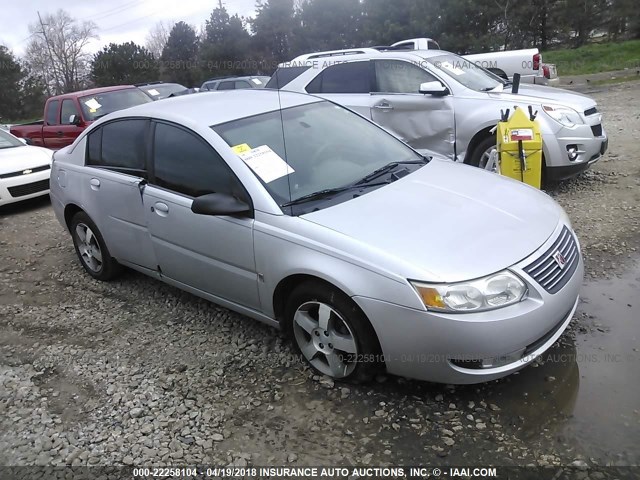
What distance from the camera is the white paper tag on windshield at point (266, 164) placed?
11.2 feet

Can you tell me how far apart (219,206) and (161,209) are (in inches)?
31.2

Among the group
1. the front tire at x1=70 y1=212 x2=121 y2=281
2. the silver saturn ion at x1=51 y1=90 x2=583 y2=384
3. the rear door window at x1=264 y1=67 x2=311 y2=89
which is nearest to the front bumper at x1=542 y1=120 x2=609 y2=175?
the silver saturn ion at x1=51 y1=90 x2=583 y2=384

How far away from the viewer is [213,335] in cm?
391

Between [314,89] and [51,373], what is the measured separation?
203 inches

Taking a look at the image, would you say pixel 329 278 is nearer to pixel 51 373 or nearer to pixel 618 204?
pixel 51 373

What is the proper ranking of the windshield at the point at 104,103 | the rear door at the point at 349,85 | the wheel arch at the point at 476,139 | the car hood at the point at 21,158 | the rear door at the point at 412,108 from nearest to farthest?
1. the wheel arch at the point at 476,139
2. the rear door at the point at 412,108
3. the rear door at the point at 349,85
4. the car hood at the point at 21,158
5. the windshield at the point at 104,103

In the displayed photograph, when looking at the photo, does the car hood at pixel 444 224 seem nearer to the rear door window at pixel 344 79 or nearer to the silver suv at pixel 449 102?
the silver suv at pixel 449 102

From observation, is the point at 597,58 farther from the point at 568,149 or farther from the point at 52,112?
the point at 52,112

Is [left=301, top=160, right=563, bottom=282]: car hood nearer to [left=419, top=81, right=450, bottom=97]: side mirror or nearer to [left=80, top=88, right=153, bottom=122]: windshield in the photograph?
[left=419, top=81, right=450, bottom=97]: side mirror

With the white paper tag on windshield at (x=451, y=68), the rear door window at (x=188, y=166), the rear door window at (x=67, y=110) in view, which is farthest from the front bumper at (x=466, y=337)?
the rear door window at (x=67, y=110)

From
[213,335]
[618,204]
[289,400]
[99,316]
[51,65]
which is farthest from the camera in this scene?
[51,65]

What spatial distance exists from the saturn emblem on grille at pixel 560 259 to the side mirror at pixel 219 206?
69.5 inches

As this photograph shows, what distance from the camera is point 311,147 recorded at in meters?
3.72

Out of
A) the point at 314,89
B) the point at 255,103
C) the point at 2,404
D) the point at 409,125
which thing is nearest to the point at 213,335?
the point at 2,404
